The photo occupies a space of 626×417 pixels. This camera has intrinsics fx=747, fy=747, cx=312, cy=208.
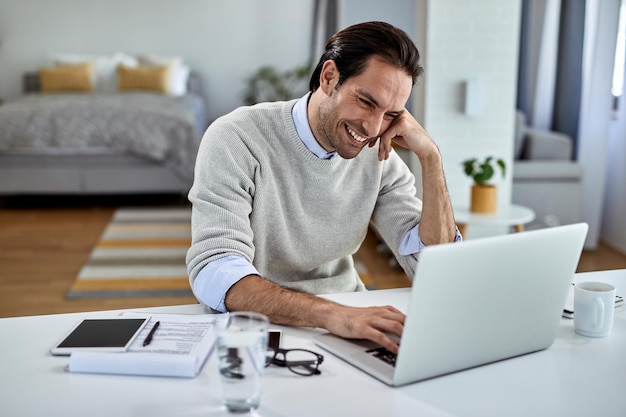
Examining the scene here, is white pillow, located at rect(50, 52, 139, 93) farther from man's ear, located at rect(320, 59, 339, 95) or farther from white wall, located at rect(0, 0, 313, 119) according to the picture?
man's ear, located at rect(320, 59, 339, 95)

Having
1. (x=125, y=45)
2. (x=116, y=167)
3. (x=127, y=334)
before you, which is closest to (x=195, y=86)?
(x=125, y=45)

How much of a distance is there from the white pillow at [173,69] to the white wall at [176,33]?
0.85ft

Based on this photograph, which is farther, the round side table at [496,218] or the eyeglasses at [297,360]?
the round side table at [496,218]

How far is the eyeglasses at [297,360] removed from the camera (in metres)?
1.12

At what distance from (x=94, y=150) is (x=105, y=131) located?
16 cm

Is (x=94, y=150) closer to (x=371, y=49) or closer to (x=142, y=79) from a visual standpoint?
(x=142, y=79)

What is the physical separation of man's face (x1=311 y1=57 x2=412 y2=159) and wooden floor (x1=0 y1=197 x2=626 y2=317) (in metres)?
1.92

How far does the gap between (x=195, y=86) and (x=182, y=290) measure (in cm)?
432

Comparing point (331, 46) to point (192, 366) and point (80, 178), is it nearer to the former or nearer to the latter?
point (192, 366)

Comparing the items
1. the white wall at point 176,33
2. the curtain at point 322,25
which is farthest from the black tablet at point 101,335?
the white wall at point 176,33

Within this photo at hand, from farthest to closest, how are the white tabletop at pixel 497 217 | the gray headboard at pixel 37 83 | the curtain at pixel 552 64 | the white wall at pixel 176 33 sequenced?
the white wall at pixel 176 33
the gray headboard at pixel 37 83
the curtain at pixel 552 64
the white tabletop at pixel 497 217

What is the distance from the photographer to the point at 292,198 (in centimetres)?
166

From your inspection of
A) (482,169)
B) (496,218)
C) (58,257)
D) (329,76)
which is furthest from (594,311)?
(58,257)

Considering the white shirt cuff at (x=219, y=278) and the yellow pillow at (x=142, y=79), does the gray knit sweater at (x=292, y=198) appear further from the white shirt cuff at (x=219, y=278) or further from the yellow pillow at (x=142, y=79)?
the yellow pillow at (x=142, y=79)
